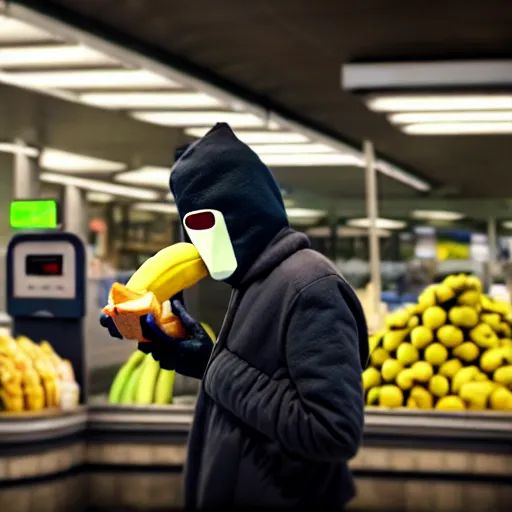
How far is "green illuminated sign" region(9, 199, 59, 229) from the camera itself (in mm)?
4398

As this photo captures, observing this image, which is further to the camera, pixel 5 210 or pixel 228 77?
pixel 228 77

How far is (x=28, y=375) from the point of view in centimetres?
420

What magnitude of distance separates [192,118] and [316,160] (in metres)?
0.77

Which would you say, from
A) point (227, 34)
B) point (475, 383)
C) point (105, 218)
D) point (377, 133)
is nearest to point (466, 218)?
point (377, 133)

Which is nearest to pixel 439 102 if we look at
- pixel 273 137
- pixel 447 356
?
pixel 273 137

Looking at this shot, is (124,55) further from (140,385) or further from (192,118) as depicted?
(140,385)

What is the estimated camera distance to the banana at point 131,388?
14.8 ft

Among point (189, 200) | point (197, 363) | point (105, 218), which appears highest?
point (105, 218)

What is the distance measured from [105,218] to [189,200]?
11.8 ft

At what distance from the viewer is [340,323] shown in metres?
1.70

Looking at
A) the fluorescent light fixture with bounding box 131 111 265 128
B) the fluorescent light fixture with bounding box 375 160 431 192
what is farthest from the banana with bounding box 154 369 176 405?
the fluorescent light fixture with bounding box 375 160 431 192

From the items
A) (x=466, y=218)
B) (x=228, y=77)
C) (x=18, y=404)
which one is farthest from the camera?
(x=228, y=77)

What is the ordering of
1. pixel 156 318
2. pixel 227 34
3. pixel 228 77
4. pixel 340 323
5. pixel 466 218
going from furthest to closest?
pixel 228 77 → pixel 466 218 → pixel 227 34 → pixel 156 318 → pixel 340 323

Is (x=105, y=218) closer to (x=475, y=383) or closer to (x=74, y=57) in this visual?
(x=74, y=57)
